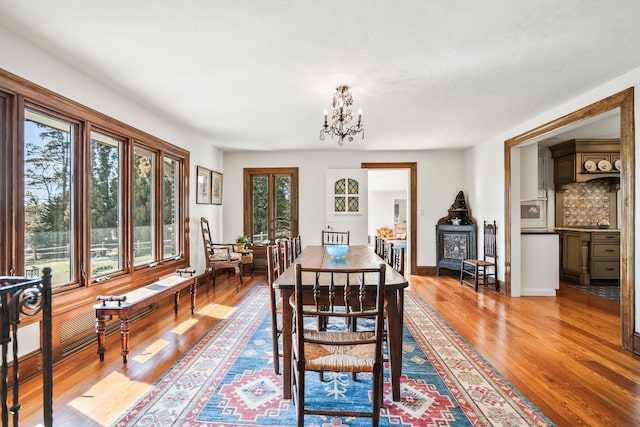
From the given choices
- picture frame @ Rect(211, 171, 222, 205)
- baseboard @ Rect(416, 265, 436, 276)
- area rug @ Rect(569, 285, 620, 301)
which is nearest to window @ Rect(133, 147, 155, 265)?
picture frame @ Rect(211, 171, 222, 205)

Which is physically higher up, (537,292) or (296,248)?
(296,248)

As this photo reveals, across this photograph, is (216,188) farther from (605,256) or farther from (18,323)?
(605,256)

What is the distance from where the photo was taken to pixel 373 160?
632 centimetres

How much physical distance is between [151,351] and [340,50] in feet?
9.45

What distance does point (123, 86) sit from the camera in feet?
10.2

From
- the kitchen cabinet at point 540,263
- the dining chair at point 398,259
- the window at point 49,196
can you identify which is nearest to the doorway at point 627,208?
the kitchen cabinet at point 540,263

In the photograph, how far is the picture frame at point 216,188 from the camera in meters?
5.84

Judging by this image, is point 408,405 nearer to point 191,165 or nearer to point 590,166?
point 191,165

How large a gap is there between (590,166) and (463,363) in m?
4.76

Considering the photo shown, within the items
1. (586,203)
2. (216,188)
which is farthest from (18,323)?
(586,203)

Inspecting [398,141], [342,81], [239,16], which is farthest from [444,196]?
[239,16]

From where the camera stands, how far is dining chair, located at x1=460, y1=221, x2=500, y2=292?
16.2 feet

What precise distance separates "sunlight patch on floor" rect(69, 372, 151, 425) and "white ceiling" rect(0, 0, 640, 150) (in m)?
2.38

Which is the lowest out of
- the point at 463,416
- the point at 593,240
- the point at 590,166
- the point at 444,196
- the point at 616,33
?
the point at 463,416
